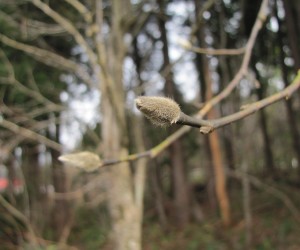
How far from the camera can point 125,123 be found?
603cm

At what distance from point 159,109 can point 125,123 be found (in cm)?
513

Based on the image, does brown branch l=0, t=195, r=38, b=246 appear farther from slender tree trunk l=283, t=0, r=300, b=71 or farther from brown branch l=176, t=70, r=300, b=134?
brown branch l=176, t=70, r=300, b=134

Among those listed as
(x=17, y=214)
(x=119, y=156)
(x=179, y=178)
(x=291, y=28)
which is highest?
(x=291, y=28)

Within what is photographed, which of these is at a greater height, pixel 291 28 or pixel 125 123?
pixel 291 28

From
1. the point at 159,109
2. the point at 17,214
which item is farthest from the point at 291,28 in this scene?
the point at 159,109

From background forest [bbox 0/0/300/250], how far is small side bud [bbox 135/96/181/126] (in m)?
3.17

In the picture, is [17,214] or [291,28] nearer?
[17,214]

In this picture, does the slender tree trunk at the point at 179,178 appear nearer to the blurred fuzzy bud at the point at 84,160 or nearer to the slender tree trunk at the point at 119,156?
the slender tree trunk at the point at 119,156

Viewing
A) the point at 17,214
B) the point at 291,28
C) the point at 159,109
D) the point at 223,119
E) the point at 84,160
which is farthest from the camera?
the point at 291,28

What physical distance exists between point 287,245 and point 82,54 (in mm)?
7422

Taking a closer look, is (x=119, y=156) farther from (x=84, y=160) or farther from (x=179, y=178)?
(x=179, y=178)

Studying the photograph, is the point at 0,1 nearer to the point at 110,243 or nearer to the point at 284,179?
the point at 110,243

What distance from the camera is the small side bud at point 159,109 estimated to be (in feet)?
3.01

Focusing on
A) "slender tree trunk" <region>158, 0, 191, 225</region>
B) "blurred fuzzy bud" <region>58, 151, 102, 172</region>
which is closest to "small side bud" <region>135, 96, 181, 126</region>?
"blurred fuzzy bud" <region>58, 151, 102, 172</region>
